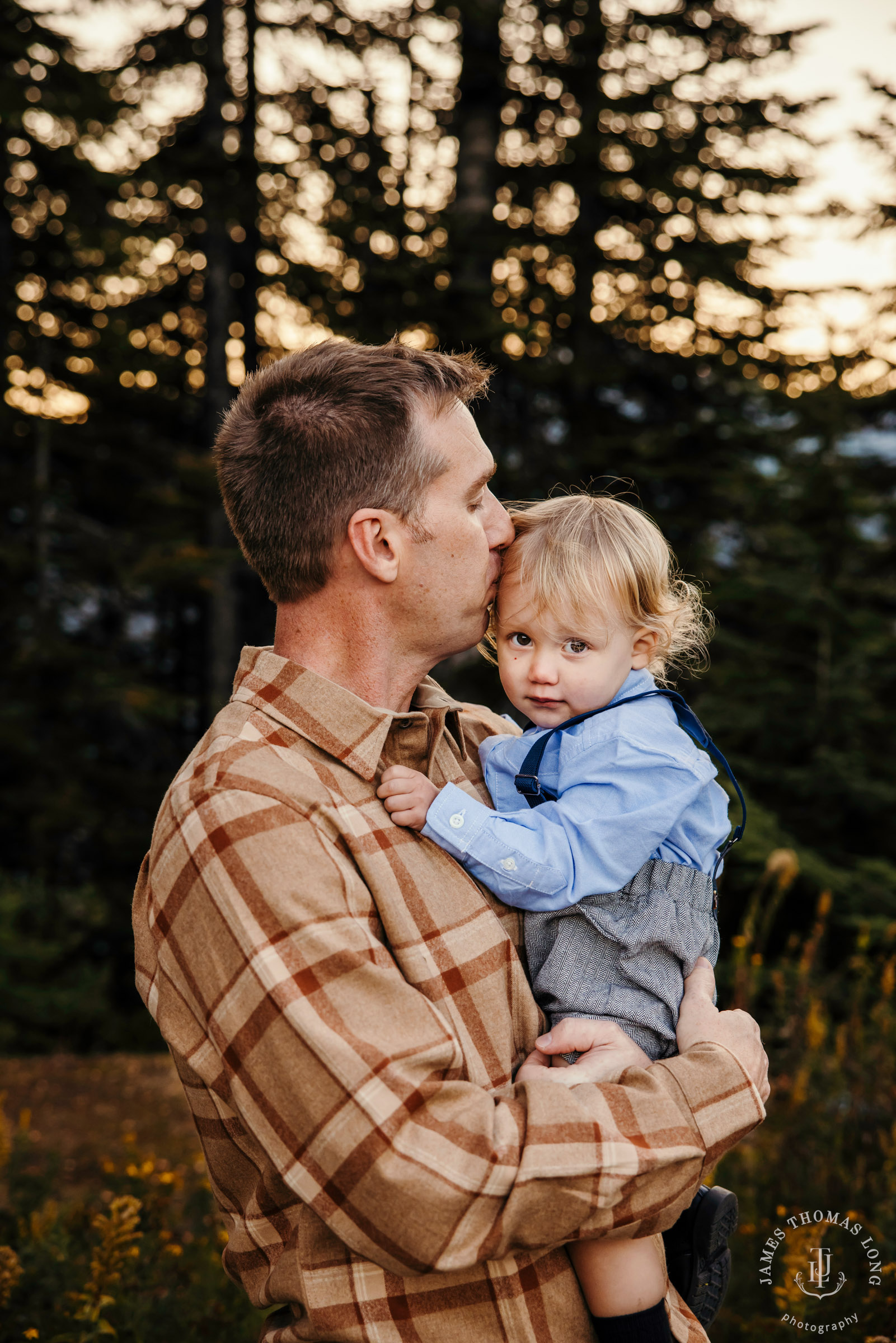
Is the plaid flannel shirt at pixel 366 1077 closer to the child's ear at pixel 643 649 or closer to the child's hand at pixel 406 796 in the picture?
the child's hand at pixel 406 796

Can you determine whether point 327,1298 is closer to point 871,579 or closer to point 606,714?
point 606,714

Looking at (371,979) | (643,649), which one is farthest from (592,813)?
(371,979)

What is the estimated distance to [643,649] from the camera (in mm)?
2041

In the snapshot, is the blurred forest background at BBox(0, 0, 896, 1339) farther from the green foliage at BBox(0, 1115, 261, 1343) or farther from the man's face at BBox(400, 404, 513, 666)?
the man's face at BBox(400, 404, 513, 666)

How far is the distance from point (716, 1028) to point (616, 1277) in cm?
40

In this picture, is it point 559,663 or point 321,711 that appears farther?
point 559,663

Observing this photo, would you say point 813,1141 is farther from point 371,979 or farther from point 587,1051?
point 371,979

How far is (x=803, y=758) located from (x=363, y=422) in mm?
6199

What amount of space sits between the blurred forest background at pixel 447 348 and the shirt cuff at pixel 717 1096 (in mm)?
3404

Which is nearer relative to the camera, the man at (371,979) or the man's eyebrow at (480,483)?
the man at (371,979)

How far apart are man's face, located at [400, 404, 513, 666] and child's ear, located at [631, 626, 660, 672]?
0.35 meters
